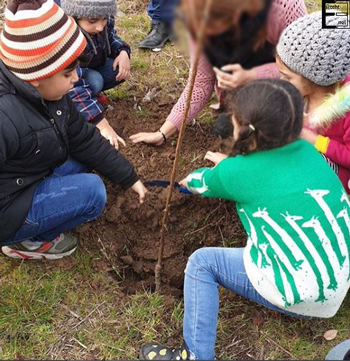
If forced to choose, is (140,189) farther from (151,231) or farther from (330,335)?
(330,335)

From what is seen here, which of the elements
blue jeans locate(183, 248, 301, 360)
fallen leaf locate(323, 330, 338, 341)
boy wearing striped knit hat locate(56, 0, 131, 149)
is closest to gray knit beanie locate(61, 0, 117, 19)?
boy wearing striped knit hat locate(56, 0, 131, 149)

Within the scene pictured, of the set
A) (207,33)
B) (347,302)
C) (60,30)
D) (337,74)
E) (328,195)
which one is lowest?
(347,302)

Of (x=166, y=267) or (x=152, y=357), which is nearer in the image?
(x=152, y=357)

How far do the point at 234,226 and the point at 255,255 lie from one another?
734 millimetres

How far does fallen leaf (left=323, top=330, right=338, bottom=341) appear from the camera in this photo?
2146 millimetres

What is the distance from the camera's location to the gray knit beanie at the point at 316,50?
2.05m

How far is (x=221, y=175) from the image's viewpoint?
5.96 ft

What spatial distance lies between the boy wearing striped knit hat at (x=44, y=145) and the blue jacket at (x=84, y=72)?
403 millimetres

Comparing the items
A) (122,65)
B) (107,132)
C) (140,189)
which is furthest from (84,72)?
(140,189)

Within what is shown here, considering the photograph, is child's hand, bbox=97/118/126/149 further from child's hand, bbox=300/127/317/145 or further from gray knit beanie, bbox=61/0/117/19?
child's hand, bbox=300/127/317/145

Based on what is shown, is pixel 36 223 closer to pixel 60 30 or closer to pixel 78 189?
pixel 78 189

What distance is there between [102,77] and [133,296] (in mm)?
1520

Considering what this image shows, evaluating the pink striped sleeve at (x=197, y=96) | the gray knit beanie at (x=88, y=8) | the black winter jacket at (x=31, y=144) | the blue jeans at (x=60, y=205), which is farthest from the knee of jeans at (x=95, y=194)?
the gray knit beanie at (x=88, y=8)

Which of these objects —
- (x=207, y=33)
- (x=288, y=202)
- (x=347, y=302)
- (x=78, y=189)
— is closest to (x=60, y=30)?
(x=78, y=189)
